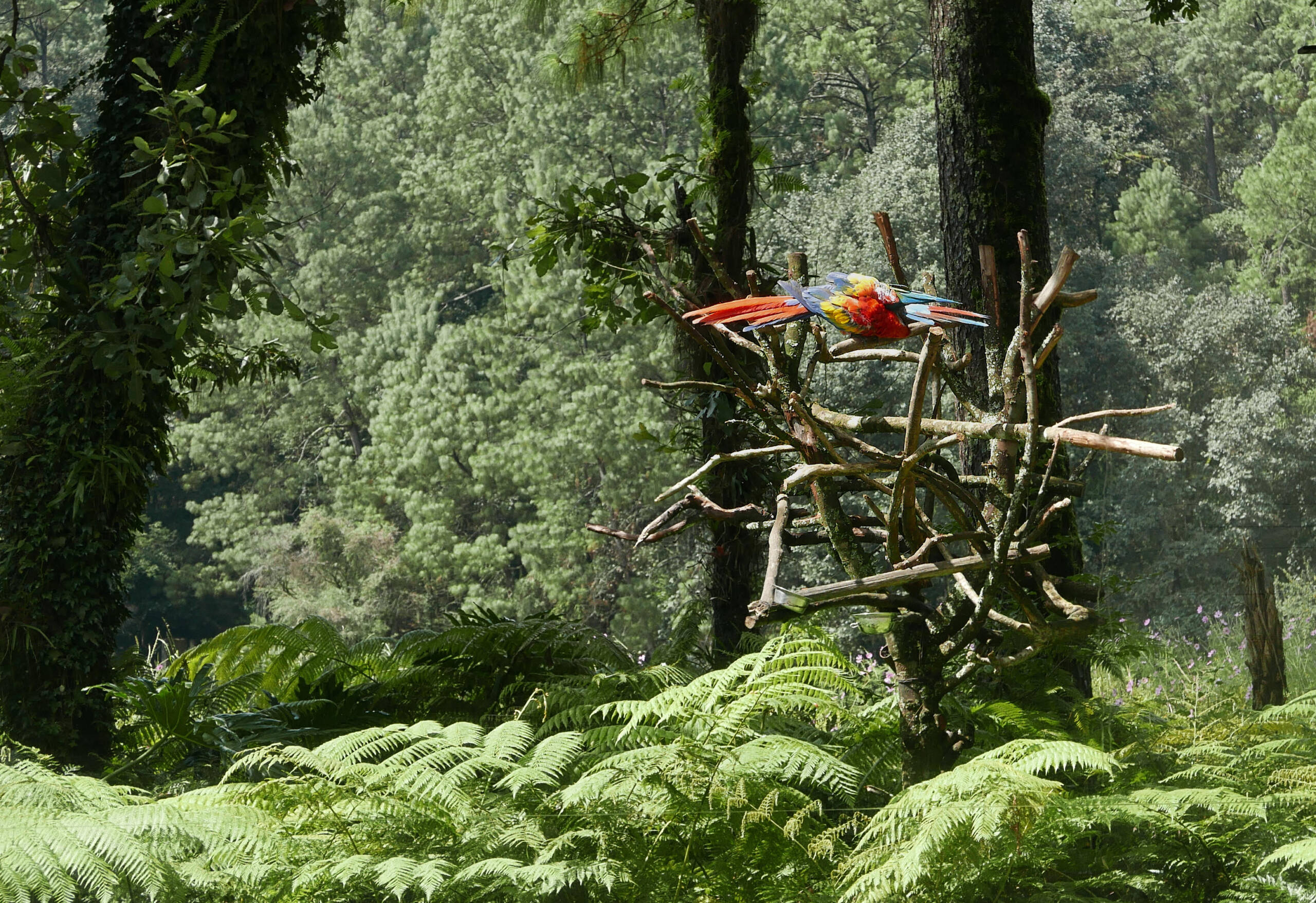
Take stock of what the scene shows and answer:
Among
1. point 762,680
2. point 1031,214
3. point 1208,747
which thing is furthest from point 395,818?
point 1031,214

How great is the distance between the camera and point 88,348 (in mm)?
2482

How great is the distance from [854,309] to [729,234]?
1.96m

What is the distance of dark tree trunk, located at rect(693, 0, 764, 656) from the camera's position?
332cm

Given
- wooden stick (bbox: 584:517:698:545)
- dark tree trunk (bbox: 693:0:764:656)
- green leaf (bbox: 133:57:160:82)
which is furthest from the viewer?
dark tree trunk (bbox: 693:0:764:656)

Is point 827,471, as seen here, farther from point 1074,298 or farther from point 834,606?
point 1074,298

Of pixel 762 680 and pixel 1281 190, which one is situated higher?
pixel 1281 190

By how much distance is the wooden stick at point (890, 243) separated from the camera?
1740 mm

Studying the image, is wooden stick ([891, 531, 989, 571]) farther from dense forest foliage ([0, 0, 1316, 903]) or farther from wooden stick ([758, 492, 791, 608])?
wooden stick ([758, 492, 791, 608])

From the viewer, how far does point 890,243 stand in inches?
71.9

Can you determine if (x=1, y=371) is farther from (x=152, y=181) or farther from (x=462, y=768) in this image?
(x=462, y=768)

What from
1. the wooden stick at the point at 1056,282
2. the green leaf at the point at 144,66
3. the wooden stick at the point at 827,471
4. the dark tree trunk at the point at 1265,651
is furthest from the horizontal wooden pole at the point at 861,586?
the dark tree trunk at the point at 1265,651

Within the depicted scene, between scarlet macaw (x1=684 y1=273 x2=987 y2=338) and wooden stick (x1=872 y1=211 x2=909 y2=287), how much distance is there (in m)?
0.18

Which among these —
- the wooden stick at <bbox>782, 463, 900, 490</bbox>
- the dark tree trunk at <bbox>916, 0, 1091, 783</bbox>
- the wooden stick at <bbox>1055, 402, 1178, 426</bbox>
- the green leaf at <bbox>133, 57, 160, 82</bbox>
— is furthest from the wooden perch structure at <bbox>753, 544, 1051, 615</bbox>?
the green leaf at <bbox>133, 57, 160, 82</bbox>

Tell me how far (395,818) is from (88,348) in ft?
4.59
